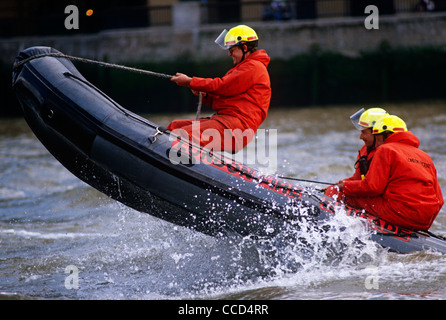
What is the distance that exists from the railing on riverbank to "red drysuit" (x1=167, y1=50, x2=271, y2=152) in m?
11.9

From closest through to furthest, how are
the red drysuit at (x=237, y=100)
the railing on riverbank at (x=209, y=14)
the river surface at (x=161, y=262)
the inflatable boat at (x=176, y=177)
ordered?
the river surface at (x=161, y=262) < the inflatable boat at (x=176, y=177) < the red drysuit at (x=237, y=100) < the railing on riverbank at (x=209, y=14)

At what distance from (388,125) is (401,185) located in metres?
0.58

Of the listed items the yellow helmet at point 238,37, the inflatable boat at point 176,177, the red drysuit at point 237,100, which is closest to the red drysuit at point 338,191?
the inflatable boat at point 176,177

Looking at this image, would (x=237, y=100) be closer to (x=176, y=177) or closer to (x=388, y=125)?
(x=176, y=177)

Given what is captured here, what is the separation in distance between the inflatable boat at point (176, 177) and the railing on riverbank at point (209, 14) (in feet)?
40.4

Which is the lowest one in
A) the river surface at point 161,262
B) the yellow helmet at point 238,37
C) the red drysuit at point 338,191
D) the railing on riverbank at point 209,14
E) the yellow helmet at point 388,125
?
the river surface at point 161,262

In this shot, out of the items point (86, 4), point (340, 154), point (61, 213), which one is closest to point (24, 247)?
point (61, 213)

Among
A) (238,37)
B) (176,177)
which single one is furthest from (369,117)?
(176,177)

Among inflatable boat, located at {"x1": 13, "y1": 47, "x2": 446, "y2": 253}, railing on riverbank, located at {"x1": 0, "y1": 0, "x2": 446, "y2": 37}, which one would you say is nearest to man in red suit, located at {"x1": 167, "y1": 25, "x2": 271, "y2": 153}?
inflatable boat, located at {"x1": 13, "y1": 47, "x2": 446, "y2": 253}

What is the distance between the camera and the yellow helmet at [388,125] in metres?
5.95

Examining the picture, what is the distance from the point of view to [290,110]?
17297 mm

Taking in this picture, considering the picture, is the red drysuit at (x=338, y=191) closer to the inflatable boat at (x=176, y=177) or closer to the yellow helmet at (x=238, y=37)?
the inflatable boat at (x=176, y=177)

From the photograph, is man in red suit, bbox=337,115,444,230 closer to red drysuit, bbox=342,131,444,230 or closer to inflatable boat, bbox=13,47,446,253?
red drysuit, bbox=342,131,444,230

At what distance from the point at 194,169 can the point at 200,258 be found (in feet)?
3.13
